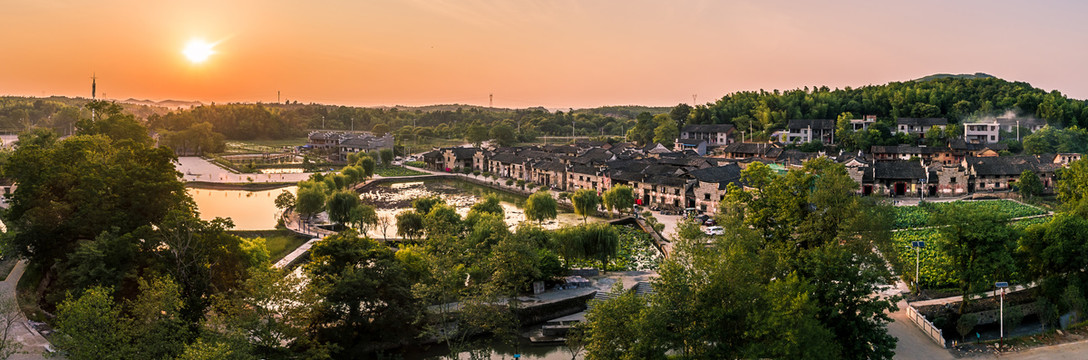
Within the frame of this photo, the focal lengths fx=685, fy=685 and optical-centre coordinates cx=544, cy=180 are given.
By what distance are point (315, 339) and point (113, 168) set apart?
9.31 meters

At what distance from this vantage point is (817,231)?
15.9 m

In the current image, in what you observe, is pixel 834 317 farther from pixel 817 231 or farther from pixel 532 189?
pixel 532 189

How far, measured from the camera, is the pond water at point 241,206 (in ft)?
106

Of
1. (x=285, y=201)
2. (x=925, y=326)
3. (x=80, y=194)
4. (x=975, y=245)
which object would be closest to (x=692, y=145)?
(x=285, y=201)

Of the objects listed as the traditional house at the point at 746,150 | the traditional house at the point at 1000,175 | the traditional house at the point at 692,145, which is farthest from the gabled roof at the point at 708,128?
the traditional house at the point at 1000,175

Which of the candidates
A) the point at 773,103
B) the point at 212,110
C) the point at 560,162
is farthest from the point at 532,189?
the point at 212,110

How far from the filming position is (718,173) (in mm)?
34344

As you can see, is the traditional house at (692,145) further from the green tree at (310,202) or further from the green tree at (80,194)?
the green tree at (80,194)

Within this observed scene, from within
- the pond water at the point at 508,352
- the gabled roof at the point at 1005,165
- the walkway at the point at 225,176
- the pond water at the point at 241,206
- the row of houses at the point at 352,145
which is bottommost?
the pond water at the point at 508,352

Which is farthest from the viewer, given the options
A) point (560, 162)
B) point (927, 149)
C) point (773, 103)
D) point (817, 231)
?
point (773, 103)

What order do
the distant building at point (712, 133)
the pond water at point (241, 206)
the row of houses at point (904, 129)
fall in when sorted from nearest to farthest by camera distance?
the pond water at point (241, 206) < the row of houses at point (904, 129) < the distant building at point (712, 133)

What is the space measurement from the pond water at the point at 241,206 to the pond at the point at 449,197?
18.0 ft

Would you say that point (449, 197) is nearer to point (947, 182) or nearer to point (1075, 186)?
point (947, 182)

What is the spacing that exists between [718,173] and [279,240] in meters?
20.7
